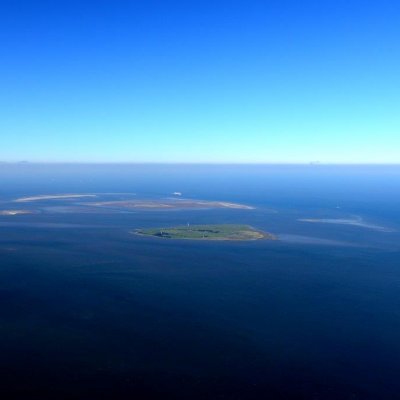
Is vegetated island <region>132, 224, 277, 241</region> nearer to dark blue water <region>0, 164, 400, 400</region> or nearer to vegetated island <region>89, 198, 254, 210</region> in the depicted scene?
dark blue water <region>0, 164, 400, 400</region>

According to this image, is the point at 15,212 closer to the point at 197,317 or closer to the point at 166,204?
the point at 166,204

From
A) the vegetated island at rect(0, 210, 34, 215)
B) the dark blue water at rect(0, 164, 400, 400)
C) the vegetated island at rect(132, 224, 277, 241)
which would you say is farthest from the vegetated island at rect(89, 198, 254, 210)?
the dark blue water at rect(0, 164, 400, 400)

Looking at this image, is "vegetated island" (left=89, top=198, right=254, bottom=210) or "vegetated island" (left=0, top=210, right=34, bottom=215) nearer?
"vegetated island" (left=0, top=210, right=34, bottom=215)

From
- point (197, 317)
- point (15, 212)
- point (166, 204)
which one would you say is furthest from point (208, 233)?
point (15, 212)

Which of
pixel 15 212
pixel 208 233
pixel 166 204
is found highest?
pixel 166 204

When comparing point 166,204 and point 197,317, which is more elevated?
point 166,204

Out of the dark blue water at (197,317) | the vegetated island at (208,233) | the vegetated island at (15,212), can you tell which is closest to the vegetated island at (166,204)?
the vegetated island at (15,212)

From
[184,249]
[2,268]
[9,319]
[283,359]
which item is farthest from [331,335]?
[2,268]
